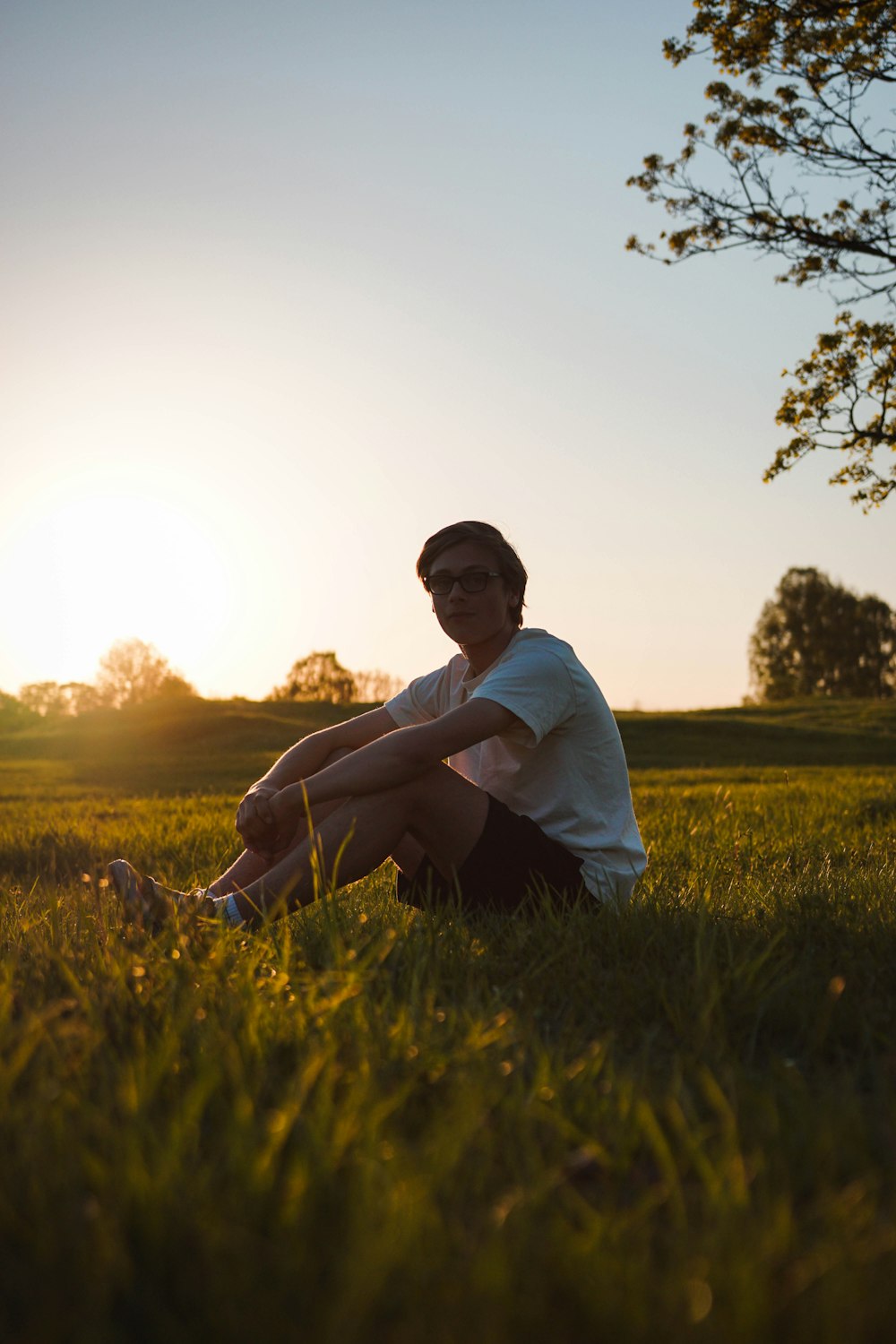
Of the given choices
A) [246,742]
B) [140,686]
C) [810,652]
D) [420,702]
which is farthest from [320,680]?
[420,702]

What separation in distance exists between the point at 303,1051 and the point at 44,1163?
2.28ft

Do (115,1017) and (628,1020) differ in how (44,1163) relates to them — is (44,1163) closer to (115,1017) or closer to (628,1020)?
(115,1017)

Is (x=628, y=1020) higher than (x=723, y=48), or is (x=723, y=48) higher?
(x=723, y=48)

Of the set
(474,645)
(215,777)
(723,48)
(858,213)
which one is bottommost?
(215,777)

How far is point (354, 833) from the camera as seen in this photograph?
375cm

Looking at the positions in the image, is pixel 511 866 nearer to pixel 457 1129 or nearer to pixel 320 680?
pixel 457 1129

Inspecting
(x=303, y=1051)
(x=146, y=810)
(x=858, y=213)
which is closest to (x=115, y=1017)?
(x=303, y=1051)

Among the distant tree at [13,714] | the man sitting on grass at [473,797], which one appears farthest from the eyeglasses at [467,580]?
the distant tree at [13,714]

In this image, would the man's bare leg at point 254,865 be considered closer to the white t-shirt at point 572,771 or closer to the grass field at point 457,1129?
the grass field at point 457,1129

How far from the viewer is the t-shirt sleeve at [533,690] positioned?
3.81 m

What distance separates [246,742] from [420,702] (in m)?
25.1

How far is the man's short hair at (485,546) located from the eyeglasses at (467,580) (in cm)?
7

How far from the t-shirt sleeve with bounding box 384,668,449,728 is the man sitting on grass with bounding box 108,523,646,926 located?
21 centimetres

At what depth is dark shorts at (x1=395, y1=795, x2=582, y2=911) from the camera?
3.89 metres
